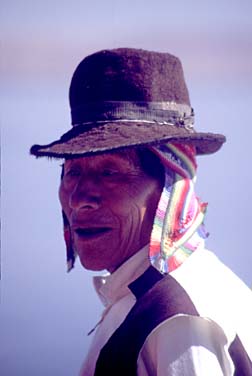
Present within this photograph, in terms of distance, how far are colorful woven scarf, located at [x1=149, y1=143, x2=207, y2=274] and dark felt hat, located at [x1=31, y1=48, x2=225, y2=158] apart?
82 mm

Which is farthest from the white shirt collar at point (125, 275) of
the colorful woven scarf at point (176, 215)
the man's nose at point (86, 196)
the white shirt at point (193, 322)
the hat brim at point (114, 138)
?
the hat brim at point (114, 138)

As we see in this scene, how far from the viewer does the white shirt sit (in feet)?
7.14

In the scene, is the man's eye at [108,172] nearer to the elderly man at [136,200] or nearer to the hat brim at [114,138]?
the elderly man at [136,200]

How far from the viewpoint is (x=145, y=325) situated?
2.34 meters

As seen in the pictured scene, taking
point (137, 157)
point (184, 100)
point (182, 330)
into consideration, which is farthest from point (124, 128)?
point (182, 330)

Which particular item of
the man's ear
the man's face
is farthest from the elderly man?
the man's ear

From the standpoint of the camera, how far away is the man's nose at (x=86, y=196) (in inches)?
108

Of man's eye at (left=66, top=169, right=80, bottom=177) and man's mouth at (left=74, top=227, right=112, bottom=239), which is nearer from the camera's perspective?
man's mouth at (left=74, top=227, right=112, bottom=239)

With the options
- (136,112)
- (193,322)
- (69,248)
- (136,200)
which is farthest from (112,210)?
(193,322)

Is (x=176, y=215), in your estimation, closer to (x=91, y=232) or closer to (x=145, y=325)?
(x=91, y=232)

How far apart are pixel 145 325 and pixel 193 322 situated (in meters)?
0.18

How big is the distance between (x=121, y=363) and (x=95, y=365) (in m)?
0.22

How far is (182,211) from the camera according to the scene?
107 inches

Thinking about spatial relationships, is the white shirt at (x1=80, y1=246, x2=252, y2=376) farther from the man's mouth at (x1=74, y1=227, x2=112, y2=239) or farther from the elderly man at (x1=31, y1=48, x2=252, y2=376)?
the man's mouth at (x1=74, y1=227, x2=112, y2=239)
